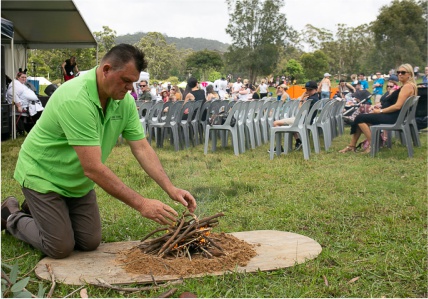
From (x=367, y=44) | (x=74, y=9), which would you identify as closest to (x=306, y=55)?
(x=367, y=44)

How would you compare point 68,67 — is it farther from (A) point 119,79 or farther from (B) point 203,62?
(A) point 119,79

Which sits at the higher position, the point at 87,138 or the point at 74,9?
the point at 74,9

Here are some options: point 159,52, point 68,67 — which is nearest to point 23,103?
point 68,67

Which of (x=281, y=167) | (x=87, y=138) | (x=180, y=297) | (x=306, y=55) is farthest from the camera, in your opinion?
(x=306, y=55)

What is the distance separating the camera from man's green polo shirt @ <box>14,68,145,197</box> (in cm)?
317

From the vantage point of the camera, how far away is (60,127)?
11.0 ft

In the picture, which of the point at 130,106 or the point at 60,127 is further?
the point at 130,106

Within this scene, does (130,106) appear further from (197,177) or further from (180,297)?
(197,177)

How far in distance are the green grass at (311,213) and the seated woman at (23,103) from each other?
3.61 meters

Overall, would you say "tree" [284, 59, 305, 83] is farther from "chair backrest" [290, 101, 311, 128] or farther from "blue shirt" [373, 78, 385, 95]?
"chair backrest" [290, 101, 311, 128]

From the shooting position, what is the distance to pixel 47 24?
15984mm

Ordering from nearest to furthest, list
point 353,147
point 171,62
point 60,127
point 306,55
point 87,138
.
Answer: point 87,138 < point 60,127 < point 353,147 < point 171,62 < point 306,55

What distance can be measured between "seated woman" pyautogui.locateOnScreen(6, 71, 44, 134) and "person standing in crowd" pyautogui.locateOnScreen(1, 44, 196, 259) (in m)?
8.95

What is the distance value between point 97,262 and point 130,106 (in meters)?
1.08
